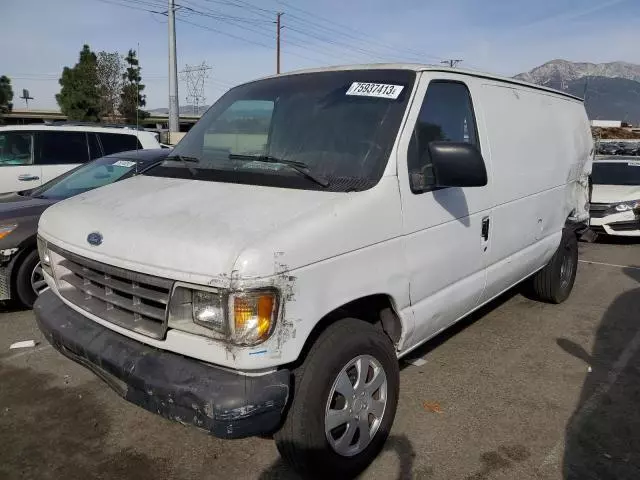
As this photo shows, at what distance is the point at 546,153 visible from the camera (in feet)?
15.5

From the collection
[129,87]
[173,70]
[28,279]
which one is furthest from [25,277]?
[129,87]

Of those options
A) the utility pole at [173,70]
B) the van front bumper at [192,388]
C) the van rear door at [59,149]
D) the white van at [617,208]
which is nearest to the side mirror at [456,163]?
the van front bumper at [192,388]

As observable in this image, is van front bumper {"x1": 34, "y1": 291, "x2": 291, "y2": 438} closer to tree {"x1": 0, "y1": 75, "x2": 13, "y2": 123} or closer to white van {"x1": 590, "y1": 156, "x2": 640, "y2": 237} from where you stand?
white van {"x1": 590, "y1": 156, "x2": 640, "y2": 237}

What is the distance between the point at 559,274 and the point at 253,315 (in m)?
4.31

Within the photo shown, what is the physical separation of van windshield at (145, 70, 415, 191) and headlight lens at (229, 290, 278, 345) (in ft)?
2.52

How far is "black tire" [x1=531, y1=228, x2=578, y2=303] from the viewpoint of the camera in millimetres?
5422

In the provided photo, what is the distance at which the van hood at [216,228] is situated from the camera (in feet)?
7.37

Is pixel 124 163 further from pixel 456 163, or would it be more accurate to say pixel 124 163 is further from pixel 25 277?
pixel 456 163

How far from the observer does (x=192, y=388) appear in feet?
7.47

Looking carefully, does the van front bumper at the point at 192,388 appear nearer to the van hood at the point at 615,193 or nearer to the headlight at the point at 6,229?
the headlight at the point at 6,229

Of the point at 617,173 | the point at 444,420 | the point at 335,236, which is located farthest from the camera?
the point at 617,173

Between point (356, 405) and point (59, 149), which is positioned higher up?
point (59, 149)

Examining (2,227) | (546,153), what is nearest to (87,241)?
(2,227)

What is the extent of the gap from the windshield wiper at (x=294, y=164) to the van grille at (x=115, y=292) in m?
0.94
